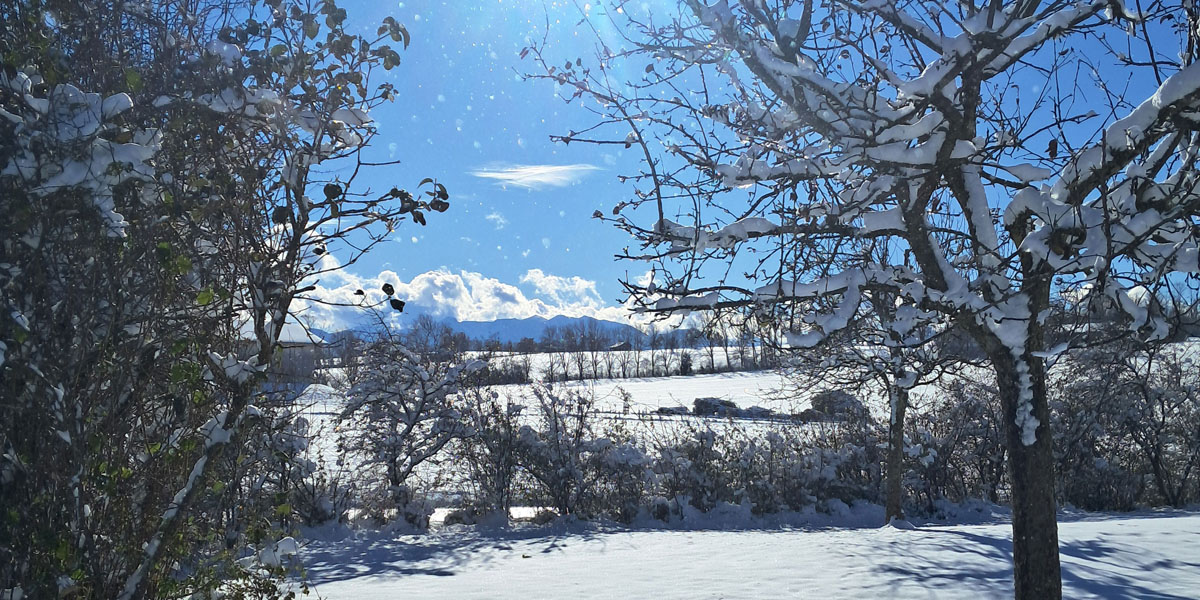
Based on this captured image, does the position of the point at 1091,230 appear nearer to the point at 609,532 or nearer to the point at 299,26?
the point at 299,26

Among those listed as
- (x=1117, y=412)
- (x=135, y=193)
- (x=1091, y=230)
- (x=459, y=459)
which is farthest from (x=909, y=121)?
(x=1117, y=412)

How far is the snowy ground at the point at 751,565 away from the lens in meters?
6.26

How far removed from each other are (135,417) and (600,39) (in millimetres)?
3769

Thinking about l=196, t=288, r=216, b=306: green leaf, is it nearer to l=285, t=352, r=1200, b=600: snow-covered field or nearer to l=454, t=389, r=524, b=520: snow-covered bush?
l=285, t=352, r=1200, b=600: snow-covered field

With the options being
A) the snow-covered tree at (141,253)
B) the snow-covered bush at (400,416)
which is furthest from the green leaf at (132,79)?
the snow-covered bush at (400,416)

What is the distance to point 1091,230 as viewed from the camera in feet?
12.5

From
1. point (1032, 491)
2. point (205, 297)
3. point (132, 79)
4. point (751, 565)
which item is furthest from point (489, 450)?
point (132, 79)

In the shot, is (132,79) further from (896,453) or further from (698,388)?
(698,388)

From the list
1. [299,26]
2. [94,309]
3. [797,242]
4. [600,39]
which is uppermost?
[600,39]

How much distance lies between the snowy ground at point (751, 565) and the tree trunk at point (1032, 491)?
4.61ft

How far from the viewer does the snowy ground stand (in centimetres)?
626

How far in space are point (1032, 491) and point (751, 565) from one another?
3.56 meters

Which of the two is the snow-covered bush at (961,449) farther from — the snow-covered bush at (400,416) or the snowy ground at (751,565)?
the snow-covered bush at (400,416)

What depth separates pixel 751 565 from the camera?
754cm
